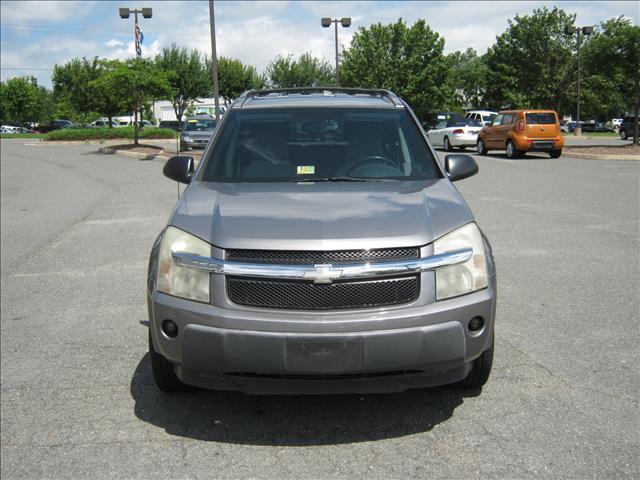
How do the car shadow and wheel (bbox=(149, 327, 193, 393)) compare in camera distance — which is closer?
the car shadow

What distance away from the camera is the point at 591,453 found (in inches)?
127

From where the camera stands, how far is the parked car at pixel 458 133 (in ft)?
90.5

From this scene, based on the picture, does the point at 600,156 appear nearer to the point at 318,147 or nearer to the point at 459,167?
the point at 459,167

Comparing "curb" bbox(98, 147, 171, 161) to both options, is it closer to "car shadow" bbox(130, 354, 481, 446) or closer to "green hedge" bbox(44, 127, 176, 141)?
"green hedge" bbox(44, 127, 176, 141)

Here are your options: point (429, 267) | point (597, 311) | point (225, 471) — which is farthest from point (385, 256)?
point (597, 311)

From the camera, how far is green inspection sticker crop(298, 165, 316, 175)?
4445 millimetres

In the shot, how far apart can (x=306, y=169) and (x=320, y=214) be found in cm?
108

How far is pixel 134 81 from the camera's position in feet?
90.7

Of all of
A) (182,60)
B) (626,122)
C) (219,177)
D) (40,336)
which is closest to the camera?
(219,177)

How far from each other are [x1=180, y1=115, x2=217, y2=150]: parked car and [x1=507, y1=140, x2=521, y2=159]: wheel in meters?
10.3

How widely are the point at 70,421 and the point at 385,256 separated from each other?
6.53 ft

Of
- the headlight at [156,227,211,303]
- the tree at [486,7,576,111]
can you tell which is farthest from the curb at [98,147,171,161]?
the tree at [486,7,576,111]

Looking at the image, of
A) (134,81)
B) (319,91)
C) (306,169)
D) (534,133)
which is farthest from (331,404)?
(134,81)

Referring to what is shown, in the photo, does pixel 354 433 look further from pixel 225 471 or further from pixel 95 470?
pixel 95 470
